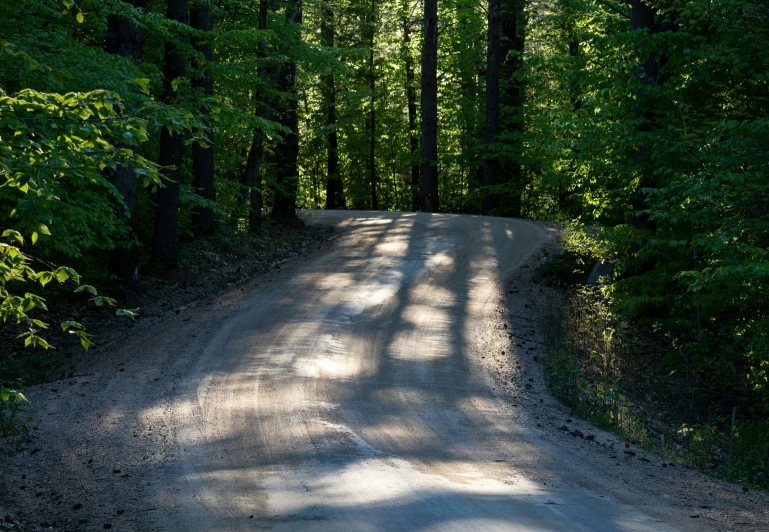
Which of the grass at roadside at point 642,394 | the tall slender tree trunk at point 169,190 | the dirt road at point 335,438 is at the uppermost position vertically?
the tall slender tree trunk at point 169,190

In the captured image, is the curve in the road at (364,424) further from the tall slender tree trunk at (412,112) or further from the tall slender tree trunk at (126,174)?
the tall slender tree trunk at (412,112)

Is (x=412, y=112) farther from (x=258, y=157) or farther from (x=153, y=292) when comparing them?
(x=153, y=292)

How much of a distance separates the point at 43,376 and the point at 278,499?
264 inches

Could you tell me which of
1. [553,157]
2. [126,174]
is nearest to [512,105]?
[553,157]

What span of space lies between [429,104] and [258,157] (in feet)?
39.8

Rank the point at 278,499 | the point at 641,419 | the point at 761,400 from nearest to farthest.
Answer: the point at 278,499 < the point at 641,419 < the point at 761,400

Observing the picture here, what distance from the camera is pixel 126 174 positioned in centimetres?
1502

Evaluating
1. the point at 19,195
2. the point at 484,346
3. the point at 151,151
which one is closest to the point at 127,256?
the point at 151,151

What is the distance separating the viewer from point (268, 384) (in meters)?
10.7

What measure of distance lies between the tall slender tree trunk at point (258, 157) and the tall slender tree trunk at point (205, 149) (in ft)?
4.50

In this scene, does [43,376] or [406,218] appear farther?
[406,218]

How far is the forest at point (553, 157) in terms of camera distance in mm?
5379

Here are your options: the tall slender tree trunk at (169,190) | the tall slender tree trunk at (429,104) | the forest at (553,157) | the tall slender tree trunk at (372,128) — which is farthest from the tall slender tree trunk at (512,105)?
the tall slender tree trunk at (169,190)

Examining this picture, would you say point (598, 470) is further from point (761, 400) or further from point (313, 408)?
point (761, 400)
